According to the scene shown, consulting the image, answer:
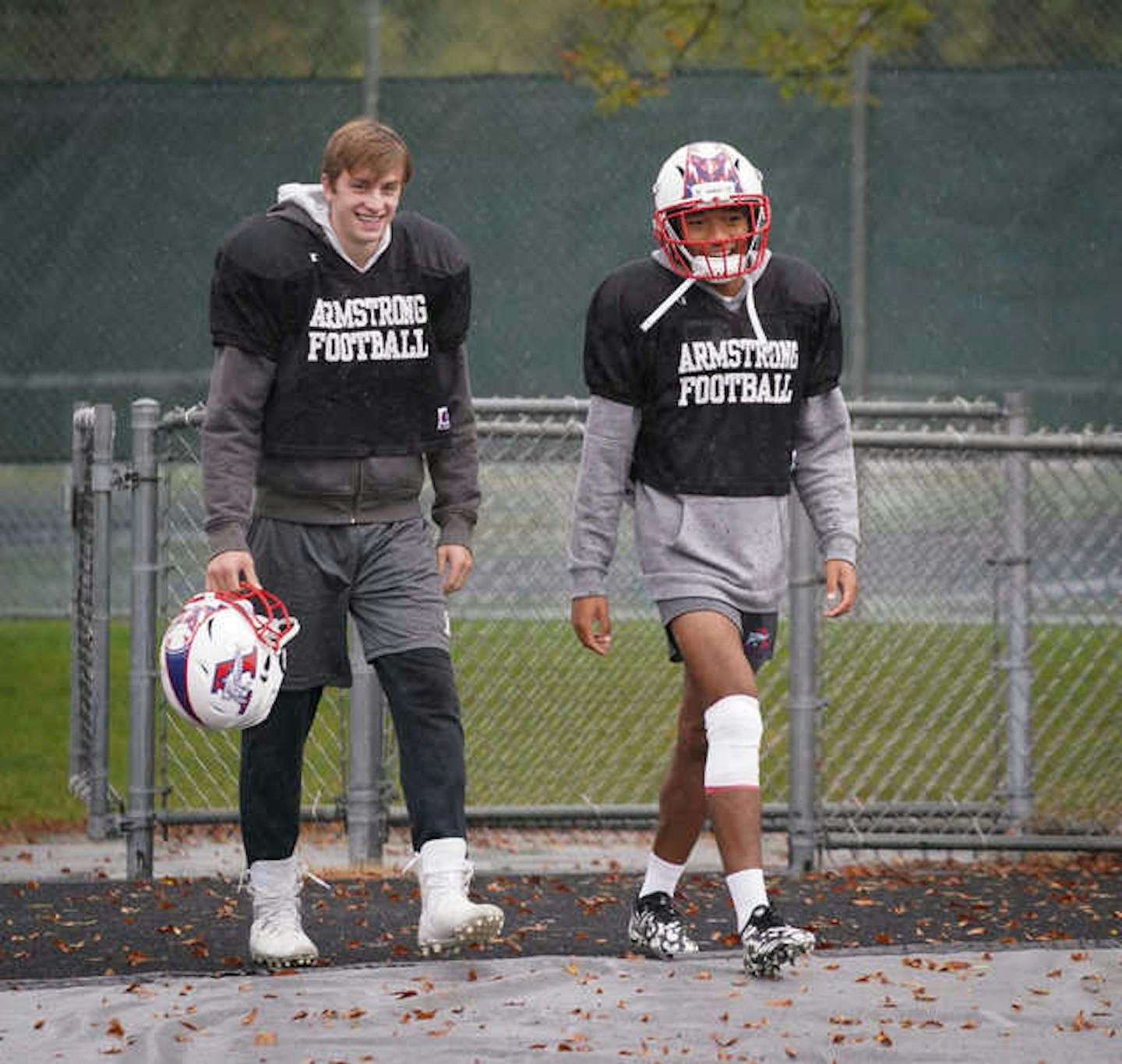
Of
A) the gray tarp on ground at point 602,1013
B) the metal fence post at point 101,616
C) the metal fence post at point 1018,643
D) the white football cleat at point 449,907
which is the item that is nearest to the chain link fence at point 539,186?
the metal fence post at point 1018,643

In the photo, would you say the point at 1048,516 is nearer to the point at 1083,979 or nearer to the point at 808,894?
the point at 808,894

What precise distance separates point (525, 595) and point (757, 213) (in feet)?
8.87

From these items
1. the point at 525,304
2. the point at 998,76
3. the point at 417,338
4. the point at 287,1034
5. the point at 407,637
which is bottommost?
the point at 287,1034

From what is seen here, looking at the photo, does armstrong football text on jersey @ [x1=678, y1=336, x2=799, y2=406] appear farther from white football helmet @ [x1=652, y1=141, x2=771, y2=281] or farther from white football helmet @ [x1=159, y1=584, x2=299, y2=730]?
white football helmet @ [x1=159, y1=584, x2=299, y2=730]

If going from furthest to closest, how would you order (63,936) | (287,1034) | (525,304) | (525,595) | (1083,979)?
(525,304)
(525,595)
(63,936)
(1083,979)
(287,1034)

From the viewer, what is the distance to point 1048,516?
837 centimetres

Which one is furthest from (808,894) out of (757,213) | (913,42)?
(913,42)

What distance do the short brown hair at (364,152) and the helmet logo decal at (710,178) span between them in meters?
0.63

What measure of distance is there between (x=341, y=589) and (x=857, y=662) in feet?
9.77

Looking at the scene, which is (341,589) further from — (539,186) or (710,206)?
(539,186)

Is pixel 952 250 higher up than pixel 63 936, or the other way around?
pixel 952 250

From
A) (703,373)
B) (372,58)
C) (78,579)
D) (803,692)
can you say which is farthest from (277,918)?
(372,58)

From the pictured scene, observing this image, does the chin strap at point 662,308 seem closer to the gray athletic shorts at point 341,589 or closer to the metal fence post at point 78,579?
the gray athletic shorts at point 341,589

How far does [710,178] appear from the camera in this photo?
5.84m
